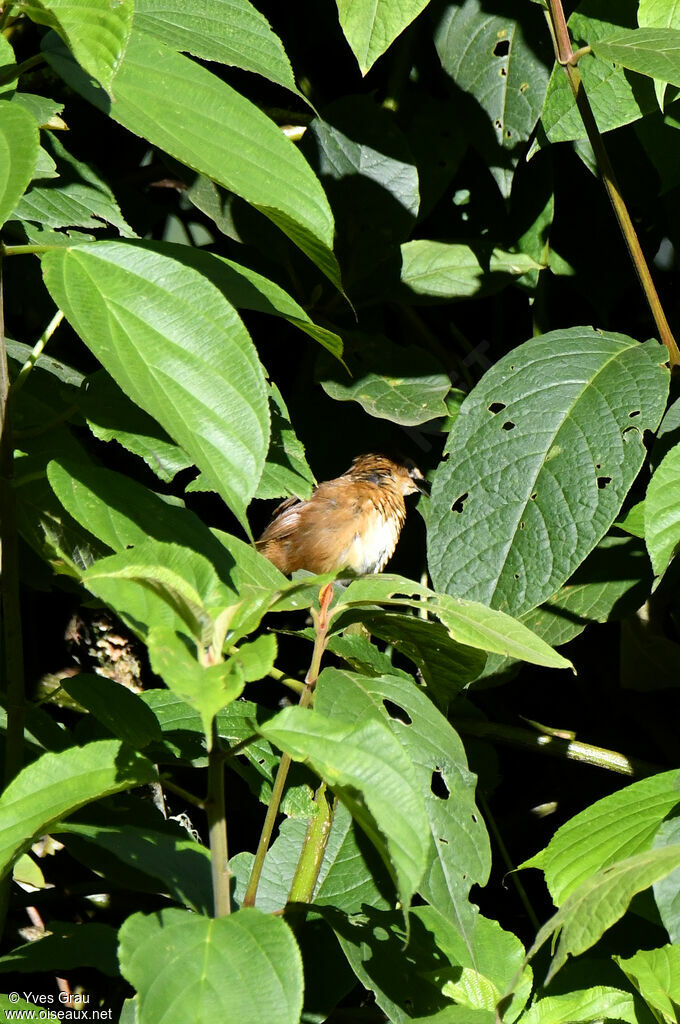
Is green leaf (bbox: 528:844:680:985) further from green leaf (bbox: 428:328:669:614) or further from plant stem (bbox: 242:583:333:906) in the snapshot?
green leaf (bbox: 428:328:669:614)

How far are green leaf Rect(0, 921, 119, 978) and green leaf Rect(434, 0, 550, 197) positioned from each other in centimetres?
156

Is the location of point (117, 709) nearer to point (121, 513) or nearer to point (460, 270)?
point (121, 513)

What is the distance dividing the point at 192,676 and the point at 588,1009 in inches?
33.9

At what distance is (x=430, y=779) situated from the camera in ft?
4.25

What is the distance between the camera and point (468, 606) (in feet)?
3.98

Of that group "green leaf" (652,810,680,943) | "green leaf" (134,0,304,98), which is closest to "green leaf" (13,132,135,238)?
"green leaf" (134,0,304,98)

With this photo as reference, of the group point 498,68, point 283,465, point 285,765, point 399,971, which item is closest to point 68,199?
point 283,465

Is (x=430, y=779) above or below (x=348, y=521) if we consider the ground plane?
above

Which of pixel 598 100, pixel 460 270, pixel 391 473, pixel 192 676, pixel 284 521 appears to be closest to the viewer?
pixel 192 676

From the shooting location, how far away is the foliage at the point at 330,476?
3.31ft

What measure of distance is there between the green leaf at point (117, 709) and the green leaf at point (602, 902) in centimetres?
48

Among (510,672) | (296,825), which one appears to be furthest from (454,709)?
(296,825)

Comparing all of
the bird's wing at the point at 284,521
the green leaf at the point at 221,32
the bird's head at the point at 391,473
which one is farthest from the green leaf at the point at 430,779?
the bird's wing at the point at 284,521

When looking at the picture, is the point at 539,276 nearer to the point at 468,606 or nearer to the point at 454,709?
the point at 454,709
